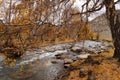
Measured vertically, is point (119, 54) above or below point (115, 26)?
below

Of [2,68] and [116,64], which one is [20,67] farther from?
[116,64]

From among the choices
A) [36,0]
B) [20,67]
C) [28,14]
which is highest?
[36,0]

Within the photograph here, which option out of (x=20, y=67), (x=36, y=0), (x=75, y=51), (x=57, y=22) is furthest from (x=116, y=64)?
(x=75, y=51)

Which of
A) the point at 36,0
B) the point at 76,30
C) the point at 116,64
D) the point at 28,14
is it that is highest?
the point at 36,0

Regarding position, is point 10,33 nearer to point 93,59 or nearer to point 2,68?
point 93,59

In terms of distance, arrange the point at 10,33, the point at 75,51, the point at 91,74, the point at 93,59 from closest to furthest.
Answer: the point at 10,33 < the point at 91,74 < the point at 93,59 < the point at 75,51

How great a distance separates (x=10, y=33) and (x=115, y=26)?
9.19 metres

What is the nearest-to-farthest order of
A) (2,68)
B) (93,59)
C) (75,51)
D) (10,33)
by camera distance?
(10,33) → (93,59) → (2,68) → (75,51)

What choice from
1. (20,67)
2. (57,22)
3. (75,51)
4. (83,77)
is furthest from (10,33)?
(75,51)

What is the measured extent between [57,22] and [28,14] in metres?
1.62

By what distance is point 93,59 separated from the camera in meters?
16.5

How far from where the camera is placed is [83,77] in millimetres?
14078

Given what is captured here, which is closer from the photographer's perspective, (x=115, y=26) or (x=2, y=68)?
(x=115, y=26)

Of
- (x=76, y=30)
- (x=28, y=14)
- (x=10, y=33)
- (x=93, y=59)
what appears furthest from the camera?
(x=93, y=59)
